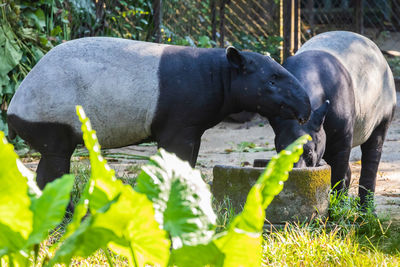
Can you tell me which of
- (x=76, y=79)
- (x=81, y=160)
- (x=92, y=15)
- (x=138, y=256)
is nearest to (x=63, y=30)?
(x=92, y=15)

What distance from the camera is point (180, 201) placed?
1565 millimetres

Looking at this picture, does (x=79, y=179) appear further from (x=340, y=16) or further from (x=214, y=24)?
(x=340, y=16)

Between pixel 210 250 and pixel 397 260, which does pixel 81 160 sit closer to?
pixel 397 260

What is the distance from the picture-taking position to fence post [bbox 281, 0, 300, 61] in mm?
8516

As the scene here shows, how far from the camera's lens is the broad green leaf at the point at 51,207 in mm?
1457

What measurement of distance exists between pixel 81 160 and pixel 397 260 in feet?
14.4

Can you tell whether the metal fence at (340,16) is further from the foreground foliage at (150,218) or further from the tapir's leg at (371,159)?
the foreground foliage at (150,218)

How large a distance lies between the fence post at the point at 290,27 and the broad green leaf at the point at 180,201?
23.2 feet

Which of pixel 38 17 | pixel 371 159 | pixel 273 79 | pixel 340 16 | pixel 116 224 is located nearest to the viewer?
pixel 116 224

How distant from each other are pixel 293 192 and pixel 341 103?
3.34ft

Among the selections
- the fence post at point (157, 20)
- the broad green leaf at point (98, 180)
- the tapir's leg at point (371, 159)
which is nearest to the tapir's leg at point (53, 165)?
the tapir's leg at point (371, 159)

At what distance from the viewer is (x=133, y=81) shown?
4.10m

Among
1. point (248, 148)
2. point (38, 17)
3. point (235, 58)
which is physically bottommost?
point (248, 148)

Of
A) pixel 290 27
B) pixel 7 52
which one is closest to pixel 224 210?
pixel 7 52
